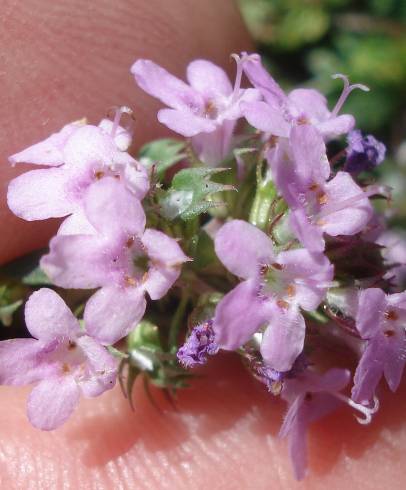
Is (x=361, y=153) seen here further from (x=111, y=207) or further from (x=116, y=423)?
(x=116, y=423)

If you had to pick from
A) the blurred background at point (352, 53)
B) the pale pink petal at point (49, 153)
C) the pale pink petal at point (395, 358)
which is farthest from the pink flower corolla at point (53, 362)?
the blurred background at point (352, 53)

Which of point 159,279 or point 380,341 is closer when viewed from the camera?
point 159,279

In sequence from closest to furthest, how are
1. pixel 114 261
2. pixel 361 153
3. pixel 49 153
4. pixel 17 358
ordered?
pixel 114 261
pixel 17 358
pixel 49 153
pixel 361 153

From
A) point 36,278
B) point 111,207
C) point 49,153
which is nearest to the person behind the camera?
point 111,207

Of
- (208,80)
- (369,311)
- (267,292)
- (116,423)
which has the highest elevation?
(208,80)

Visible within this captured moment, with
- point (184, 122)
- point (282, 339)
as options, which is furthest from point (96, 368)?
point (184, 122)

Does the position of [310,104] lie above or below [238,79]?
below

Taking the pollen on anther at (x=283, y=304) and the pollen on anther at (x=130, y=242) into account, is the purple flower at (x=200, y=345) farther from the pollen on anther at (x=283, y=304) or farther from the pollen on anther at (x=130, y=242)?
the pollen on anther at (x=130, y=242)

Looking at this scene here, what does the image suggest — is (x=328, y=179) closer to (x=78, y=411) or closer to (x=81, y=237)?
(x=81, y=237)

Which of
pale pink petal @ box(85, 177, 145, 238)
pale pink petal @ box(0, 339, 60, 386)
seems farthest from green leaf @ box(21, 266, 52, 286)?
pale pink petal @ box(85, 177, 145, 238)
